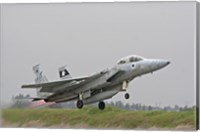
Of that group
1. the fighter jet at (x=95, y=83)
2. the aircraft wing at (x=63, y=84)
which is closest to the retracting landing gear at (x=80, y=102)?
the fighter jet at (x=95, y=83)

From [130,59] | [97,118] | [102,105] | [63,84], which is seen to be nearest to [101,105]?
Result: [102,105]

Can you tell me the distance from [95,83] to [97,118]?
39cm

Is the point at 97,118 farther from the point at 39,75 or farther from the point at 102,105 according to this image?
the point at 39,75

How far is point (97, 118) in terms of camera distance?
30.5 feet

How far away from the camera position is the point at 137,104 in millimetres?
9133

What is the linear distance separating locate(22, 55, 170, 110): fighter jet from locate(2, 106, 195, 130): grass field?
115mm

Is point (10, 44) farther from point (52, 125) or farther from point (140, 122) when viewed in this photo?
point (140, 122)

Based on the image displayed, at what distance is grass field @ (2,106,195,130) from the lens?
9.06 meters

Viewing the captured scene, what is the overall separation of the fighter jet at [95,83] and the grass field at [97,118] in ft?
0.38

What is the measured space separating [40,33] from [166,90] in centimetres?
157

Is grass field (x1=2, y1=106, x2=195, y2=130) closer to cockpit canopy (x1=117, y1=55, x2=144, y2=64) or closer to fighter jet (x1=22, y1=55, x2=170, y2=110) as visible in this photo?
fighter jet (x1=22, y1=55, x2=170, y2=110)

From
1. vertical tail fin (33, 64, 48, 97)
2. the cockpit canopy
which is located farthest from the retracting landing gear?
the cockpit canopy

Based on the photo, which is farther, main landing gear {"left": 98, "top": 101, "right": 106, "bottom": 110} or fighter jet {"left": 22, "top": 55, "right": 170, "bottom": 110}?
main landing gear {"left": 98, "top": 101, "right": 106, "bottom": 110}

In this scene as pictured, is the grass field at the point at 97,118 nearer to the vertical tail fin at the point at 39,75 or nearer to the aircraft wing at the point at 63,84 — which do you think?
the aircraft wing at the point at 63,84
